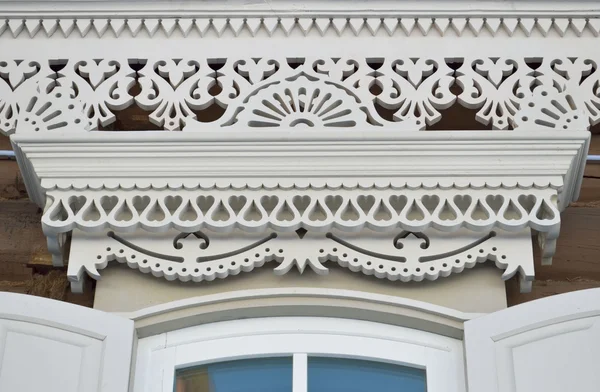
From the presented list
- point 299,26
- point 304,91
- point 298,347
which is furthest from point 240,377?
point 299,26

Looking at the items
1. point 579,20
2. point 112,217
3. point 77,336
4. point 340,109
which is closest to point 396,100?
point 340,109

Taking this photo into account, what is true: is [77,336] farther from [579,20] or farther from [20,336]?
[579,20]

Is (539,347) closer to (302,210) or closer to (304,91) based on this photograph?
(302,210)

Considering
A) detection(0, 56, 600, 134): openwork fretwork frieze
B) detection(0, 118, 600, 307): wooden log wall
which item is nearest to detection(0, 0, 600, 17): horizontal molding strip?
detection(0, 56, 600, 134): openwork fretwork frieze

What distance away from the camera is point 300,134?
2836mm

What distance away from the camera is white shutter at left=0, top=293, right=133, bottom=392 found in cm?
248

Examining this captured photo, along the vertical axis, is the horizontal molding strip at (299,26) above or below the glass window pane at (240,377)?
above

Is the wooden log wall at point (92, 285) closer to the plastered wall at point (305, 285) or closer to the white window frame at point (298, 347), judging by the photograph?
the plastered wall at point (305, 285)

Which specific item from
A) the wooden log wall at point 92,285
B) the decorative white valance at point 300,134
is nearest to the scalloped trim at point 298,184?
the decorative white valance at point 300,134

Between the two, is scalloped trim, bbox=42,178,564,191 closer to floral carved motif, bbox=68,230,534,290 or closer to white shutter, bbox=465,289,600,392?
floral carved motif, bbox=68,230,534,290

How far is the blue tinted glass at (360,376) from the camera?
→ 8.50 feet

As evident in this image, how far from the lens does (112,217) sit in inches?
108

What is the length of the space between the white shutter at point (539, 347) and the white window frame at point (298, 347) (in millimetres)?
97

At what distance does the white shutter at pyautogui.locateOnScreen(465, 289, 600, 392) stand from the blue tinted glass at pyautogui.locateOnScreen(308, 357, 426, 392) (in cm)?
15
